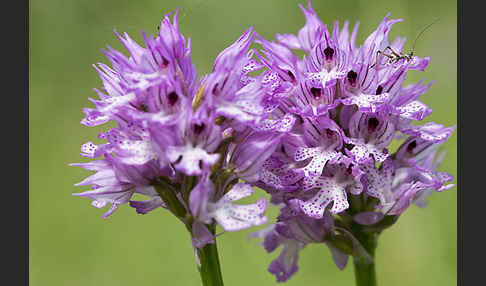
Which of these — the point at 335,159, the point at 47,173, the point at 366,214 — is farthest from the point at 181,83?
the point at 47,173

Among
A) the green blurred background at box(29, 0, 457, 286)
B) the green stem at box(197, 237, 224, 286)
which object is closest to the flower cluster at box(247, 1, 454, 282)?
the green stem at box(197, 237, 224, 286)

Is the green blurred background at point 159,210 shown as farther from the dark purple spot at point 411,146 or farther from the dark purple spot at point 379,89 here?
the dark purple spot at point 379,89

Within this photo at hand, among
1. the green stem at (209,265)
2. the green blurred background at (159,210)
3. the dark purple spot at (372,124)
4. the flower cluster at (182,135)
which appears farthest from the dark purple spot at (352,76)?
the green blurred background at (159,210)

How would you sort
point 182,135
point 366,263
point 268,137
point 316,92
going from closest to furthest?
point 182,135 → point 268,137 → point 316,92 → point 366,263

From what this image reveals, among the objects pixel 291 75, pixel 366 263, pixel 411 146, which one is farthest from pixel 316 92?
pixel 366 263

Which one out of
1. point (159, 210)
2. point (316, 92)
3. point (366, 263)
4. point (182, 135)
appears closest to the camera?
point (182, 135)

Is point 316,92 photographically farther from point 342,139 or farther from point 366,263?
point 366,263

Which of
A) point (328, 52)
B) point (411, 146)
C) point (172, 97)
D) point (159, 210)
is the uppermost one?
point (328, 52)

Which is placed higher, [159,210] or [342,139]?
[342,139]
